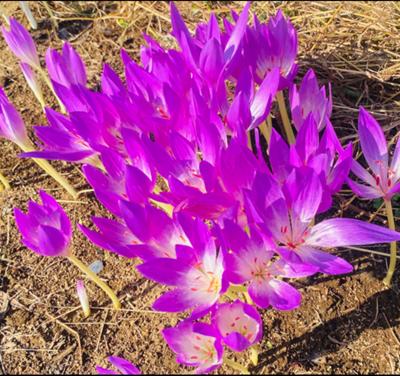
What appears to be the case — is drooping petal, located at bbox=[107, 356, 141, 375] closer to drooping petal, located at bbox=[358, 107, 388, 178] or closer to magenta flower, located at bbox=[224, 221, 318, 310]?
magenta flower, located at bbox=[224, 221, 318, 310]

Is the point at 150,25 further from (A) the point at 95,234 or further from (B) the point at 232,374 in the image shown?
(B) the point at 232,374

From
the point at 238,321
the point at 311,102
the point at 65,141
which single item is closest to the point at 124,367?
the point at 238,321

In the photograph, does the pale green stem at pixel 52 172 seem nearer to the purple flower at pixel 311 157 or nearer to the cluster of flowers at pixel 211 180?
the cluster of flowers at pixel 211 180

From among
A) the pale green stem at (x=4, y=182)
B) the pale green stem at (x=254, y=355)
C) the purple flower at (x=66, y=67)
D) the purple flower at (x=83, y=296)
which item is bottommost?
the pale green stem at (x=254, y=355)

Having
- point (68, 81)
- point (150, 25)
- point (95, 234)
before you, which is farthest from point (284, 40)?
point (150, 25)

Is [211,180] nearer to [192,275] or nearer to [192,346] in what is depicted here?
[192,275]

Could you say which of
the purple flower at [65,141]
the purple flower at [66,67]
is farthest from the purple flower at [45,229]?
the purple flower at [66,67]
